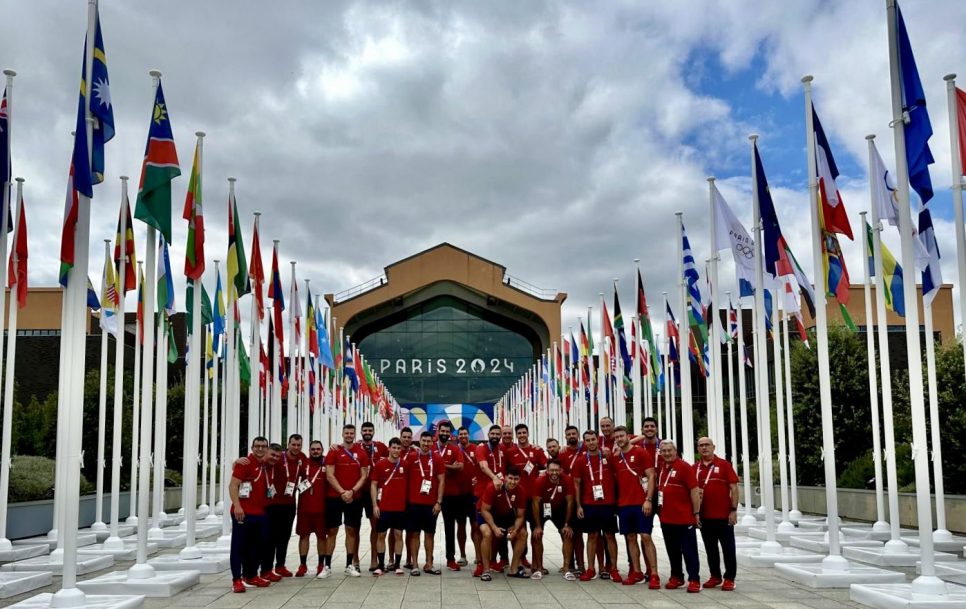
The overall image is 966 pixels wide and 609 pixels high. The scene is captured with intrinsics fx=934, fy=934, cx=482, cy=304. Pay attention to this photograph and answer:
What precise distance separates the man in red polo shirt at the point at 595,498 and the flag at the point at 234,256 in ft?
23.2

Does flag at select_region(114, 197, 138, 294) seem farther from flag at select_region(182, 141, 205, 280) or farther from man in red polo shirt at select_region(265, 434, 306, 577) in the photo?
man in red polo shirt at select_region(265, 434, 306, 577)

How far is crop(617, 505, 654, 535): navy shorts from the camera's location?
38.3 ft

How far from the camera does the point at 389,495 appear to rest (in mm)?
12695

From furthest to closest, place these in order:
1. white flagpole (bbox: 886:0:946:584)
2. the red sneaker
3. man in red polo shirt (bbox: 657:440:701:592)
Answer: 1. the red sneaker
2. man in red polo shirt (bbox: 657:440:701:592)
3. white flagpole (bbox: 886:0:946:584)

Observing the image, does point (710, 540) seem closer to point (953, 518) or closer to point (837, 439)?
point (953, 518)

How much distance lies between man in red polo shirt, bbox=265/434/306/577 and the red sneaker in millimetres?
705

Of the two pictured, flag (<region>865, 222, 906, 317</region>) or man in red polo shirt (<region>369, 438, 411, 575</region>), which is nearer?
man in red polo shirt (<region>369, 438, 411, 575</region>)

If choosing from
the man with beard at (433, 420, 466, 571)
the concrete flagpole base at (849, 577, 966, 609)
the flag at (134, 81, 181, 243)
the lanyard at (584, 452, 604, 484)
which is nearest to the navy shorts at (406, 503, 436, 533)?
the man with beard at (433, 420, 466, 571)

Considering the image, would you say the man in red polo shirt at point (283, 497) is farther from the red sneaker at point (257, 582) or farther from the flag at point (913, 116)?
the flag at point (913, 116)

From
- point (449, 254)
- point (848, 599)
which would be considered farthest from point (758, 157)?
point (449, 254)

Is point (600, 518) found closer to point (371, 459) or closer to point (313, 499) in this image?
point (371, 459)

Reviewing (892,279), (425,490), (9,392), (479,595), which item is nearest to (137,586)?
(425,490)

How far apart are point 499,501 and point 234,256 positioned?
680 cm

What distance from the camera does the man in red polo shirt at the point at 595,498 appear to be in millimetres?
12041
